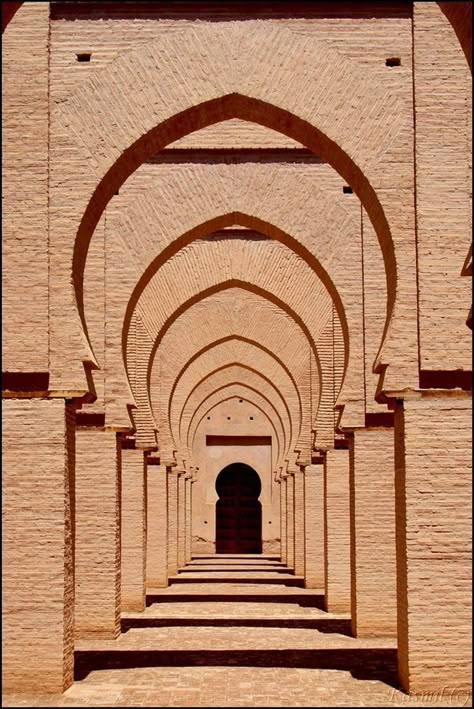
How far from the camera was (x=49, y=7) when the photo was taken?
10953mm

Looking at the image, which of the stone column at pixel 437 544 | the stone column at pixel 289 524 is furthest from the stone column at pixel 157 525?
the stone column at pixel 437 544

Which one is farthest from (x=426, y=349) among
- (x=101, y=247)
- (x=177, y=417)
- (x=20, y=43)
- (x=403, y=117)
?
(x=177, y=417)

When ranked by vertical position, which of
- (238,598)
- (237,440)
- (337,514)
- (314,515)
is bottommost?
(238,598)

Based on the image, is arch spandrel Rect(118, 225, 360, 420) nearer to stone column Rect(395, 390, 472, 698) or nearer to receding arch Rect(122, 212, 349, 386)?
receding arch Rect(122, 212, 349, 386)

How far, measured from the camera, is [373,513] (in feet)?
43.6

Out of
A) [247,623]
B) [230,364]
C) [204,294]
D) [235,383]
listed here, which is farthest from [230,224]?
[235,383]

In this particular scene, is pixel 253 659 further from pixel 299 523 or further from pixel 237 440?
pixel 237 440

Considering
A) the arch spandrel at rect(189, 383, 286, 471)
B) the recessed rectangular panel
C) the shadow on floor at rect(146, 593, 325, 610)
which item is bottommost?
the shadow on floor at rect(146, 593, 325, 610)

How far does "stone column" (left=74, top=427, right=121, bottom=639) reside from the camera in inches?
529

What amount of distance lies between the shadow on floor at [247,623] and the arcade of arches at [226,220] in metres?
1.59

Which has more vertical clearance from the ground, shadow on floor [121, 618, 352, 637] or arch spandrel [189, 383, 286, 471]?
arch spandrel [189, 383, 286, 471]

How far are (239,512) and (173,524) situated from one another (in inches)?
459

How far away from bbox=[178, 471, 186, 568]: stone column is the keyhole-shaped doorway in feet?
21.6

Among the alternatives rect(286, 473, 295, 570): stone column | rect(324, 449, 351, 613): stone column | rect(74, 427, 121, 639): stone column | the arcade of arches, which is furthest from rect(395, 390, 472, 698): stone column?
rect(286, 473, 295, 570): stone column
